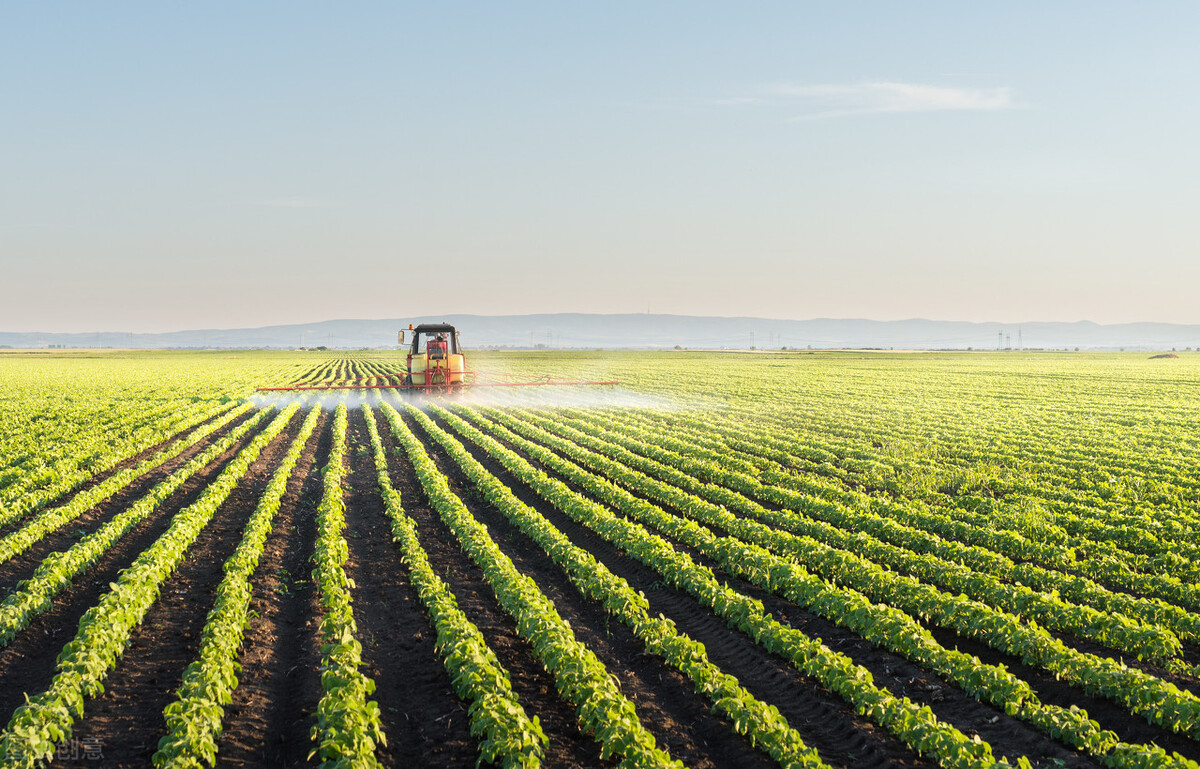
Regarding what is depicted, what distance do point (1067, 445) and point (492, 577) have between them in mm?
21250

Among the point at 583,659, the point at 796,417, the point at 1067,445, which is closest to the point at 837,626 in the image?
the point at 583,659

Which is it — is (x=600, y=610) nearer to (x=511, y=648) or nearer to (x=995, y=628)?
(x=511, y=648)

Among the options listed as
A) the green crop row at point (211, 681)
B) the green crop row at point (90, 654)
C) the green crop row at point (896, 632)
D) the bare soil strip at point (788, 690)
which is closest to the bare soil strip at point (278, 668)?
the green crop row at point (211, 681)

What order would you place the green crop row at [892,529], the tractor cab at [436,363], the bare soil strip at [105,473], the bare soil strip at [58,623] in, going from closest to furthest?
the bare soil strip at [58,623] → the green crop row at [892,529] → the bare soil strip at [105,473] → the tractor cab at [436,363]

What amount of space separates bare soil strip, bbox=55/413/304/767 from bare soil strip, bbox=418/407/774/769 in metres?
4.44

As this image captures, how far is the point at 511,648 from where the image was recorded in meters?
8.27

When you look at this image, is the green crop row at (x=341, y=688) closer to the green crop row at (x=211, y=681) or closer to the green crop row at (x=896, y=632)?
the green crop row at (x=211, y=681)

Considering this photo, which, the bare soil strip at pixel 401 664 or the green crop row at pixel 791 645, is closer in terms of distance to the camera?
the green crop row at pixel 791 645

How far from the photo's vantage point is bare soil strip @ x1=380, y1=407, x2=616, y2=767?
6320mm

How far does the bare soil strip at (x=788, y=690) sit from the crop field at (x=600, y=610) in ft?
0.12

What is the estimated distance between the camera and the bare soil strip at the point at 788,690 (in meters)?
6.24

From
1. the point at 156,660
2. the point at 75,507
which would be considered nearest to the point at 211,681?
the point at 156,660

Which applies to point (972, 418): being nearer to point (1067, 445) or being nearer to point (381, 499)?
point (1067, 445)

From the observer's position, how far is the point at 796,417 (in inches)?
1233
